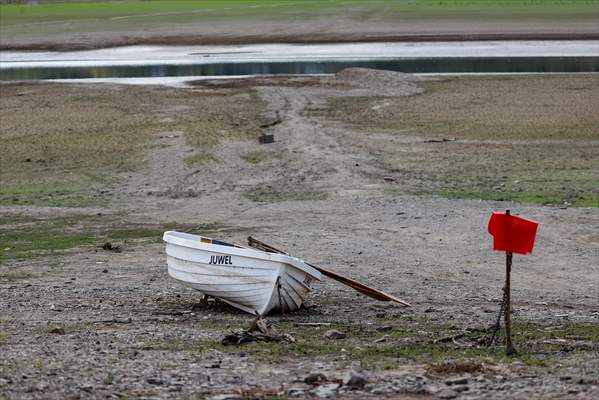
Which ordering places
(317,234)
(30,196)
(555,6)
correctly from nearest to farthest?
1. (317,234)
2. (30,196)
3. (555,6)

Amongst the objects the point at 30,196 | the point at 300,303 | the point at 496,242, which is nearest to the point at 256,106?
the point at 30,196

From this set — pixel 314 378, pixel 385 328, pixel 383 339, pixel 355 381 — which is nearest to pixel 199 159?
pixel 385 328

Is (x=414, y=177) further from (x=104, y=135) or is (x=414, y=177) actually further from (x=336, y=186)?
(x=104, y=135)

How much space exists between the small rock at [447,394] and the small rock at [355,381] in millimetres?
706

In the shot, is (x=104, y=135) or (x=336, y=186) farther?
(x=104, y=135)

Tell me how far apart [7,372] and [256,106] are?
86.5ft

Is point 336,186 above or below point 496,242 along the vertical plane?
below

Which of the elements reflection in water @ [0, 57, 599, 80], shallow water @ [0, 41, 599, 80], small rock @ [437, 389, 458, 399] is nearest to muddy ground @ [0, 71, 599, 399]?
small rock @ [437, 389, 458, 399]

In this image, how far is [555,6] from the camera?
8606cm

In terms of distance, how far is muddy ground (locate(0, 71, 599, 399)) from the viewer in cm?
1071

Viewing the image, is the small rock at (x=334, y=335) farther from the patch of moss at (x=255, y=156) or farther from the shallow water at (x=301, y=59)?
the shallow water at (x=301, y=59)

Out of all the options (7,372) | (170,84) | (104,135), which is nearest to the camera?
(7,372)

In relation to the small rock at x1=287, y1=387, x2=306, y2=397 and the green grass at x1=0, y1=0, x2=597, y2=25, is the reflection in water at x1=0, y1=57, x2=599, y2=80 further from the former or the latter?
the small rock at x1=287, y1=387, x2=306, y2=397

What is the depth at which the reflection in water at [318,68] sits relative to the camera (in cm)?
4834
